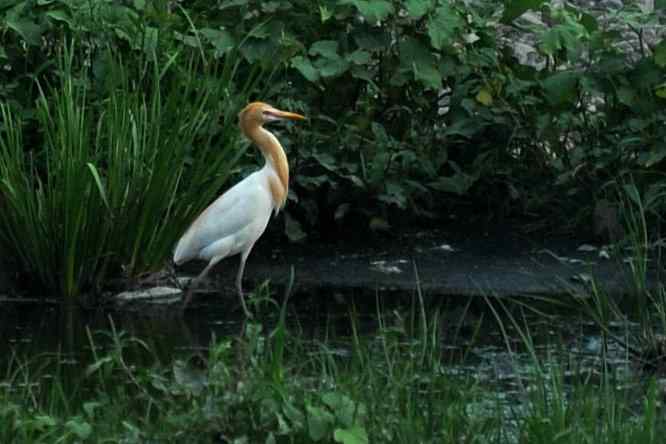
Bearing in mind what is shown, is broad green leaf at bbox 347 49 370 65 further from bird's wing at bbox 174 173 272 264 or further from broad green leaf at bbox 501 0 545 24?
bird's wing at bbox 174 173 272 264

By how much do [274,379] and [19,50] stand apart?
4.03 meters

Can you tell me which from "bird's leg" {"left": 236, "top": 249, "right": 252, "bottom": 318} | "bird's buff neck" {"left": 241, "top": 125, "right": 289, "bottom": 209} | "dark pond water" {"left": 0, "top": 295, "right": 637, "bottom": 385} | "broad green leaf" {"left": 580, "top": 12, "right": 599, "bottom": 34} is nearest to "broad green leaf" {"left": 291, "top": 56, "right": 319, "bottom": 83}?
"bird's buff neck" {"left": 241, "top": 125, "right": 289, "bottom": 209}

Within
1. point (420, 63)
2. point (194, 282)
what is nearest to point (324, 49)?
point (420, 63)

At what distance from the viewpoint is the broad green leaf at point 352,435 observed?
427 cm

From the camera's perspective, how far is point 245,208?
7582 mm

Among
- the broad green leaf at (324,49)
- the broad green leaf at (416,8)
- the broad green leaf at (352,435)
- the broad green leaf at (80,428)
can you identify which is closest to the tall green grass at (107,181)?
the broad green leaf at (324,49)

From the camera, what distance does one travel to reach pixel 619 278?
7504 mm

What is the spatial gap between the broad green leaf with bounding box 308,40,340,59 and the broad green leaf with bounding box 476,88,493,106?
2.29ft

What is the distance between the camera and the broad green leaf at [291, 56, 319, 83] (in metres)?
8.19

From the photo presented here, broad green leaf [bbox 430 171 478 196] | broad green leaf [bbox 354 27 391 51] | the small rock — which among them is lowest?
the small rock

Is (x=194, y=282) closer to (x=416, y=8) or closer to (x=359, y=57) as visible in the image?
(x=359, y=57)

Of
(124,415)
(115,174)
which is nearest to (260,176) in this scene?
(115,174)

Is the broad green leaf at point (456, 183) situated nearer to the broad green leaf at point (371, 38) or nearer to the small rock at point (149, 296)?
the broad green leaf at point (371, 38)

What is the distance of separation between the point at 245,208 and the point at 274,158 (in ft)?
0.89
